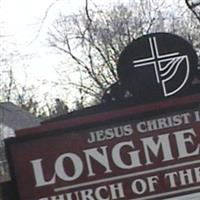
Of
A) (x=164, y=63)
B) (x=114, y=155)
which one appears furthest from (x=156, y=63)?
(x=114, y=155)

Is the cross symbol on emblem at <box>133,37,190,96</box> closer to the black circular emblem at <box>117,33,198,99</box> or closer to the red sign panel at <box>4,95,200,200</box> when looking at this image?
the black circular emblem at <box>117,33,198,99</box>

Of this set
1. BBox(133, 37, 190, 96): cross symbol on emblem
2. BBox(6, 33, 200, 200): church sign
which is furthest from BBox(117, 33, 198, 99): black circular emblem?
BBox(6, 33, 200, 200): church sign

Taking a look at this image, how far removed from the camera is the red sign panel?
493 centimetres

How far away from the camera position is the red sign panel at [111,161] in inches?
194

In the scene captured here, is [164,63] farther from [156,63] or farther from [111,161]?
[111,161]

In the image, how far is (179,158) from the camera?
16.4ft

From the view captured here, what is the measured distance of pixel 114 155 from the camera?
4949 mm

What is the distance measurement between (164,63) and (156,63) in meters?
0.06

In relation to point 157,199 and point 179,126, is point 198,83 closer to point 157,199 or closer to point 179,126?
point 179,126

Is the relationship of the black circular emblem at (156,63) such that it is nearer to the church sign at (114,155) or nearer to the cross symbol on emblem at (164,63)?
the cross symbol on emblem at (164,63)

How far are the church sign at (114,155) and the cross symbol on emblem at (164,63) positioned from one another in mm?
329

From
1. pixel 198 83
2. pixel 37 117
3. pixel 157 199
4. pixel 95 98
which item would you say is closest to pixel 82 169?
pixel 157 199

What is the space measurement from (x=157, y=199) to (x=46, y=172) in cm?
85

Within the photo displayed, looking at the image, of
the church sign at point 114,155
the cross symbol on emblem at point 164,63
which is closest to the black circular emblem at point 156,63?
the cross symbol on emblem at point 164,63
